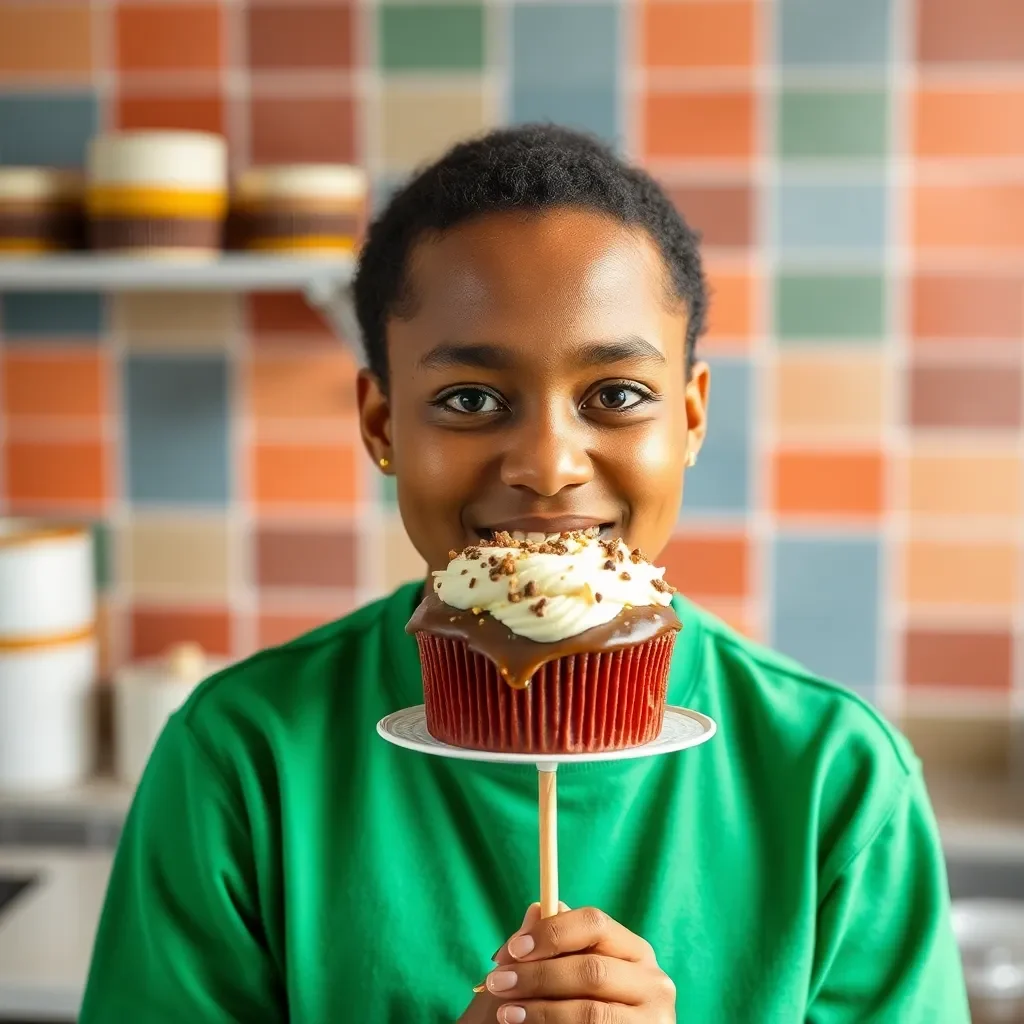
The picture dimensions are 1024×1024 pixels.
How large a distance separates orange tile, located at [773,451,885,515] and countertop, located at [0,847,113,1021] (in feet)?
3.96

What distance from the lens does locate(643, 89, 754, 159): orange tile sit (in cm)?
217

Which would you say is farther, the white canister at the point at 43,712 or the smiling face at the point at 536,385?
the white canister at the point at 43,712

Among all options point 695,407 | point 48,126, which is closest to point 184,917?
point 695,407

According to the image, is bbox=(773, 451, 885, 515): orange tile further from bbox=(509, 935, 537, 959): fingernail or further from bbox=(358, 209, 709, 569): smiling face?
bbox=(509, 935, 537, 959): fingernail

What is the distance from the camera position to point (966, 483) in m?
2.20

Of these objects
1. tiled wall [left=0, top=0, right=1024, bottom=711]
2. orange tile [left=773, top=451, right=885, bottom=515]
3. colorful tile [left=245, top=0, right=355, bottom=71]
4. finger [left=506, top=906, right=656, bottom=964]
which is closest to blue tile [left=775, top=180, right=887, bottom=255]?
tiled wall [left=0, top=0, right=1024, bottom=711]

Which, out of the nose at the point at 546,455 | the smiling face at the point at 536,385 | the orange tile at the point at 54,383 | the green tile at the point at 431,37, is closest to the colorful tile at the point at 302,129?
the green tile at the point at 431,37

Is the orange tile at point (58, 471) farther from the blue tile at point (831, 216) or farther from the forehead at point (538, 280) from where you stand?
the forehead at point (538, 280)

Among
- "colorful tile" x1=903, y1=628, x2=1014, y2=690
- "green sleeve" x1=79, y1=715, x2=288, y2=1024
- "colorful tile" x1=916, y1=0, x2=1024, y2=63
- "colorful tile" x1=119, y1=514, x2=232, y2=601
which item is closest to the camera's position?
"green sleeve" x1=79, y1=715, x2=288, y2=1024

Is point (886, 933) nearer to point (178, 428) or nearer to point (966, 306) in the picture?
point (966, 306)

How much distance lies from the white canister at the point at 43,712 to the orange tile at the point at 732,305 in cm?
113

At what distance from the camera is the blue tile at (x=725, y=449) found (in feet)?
7.25

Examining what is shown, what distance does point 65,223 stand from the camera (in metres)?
2.11

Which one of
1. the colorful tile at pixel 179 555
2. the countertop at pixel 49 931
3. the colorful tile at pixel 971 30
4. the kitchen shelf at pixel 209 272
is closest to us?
the countertop at pixel 49 931
